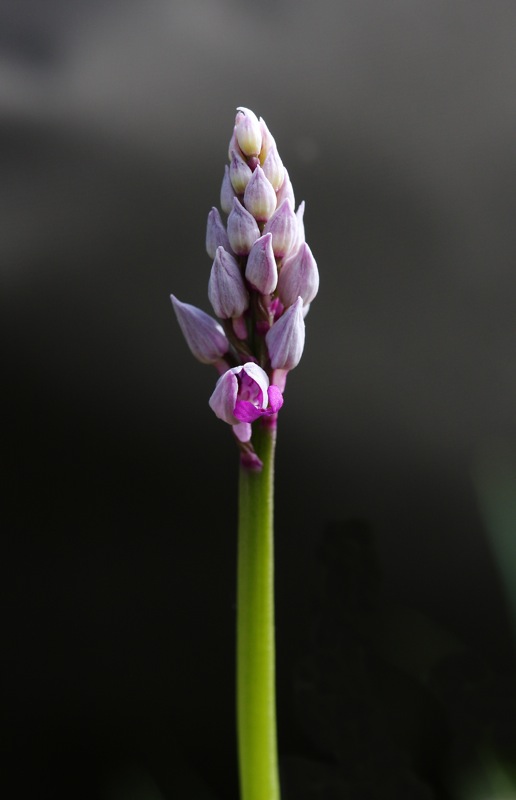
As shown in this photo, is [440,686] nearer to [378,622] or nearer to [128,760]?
[378,622]

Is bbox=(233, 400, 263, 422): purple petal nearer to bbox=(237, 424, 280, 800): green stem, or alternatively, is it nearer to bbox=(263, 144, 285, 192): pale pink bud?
bbox=(237, 424, 280, 800): green stem

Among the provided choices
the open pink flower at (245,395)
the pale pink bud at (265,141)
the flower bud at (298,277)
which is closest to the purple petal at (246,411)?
the open pink flower at (245,395)

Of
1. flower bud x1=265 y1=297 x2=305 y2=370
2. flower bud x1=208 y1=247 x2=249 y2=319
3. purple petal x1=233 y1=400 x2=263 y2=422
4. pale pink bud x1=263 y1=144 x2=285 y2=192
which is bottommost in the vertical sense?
purple petal x1=233 y1=400 x2=263 y2=422

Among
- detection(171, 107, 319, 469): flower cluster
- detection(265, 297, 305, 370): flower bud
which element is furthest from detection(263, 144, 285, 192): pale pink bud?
detection(265, 297, 305, 370): flower bud

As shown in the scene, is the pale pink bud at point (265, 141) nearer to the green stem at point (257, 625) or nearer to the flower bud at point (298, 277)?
the flower bud at point (298, 277)

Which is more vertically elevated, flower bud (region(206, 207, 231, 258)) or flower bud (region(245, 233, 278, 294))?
flower bud (region(206, 207, 231, 258))

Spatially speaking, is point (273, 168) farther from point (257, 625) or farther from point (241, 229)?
point (257, 625)

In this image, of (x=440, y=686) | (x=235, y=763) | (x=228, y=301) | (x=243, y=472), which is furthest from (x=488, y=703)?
(x=228, y=301)

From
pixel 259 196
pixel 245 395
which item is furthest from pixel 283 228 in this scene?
pixel 245 395

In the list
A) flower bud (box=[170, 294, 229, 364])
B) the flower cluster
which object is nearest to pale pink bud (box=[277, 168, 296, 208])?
the flower cluster
